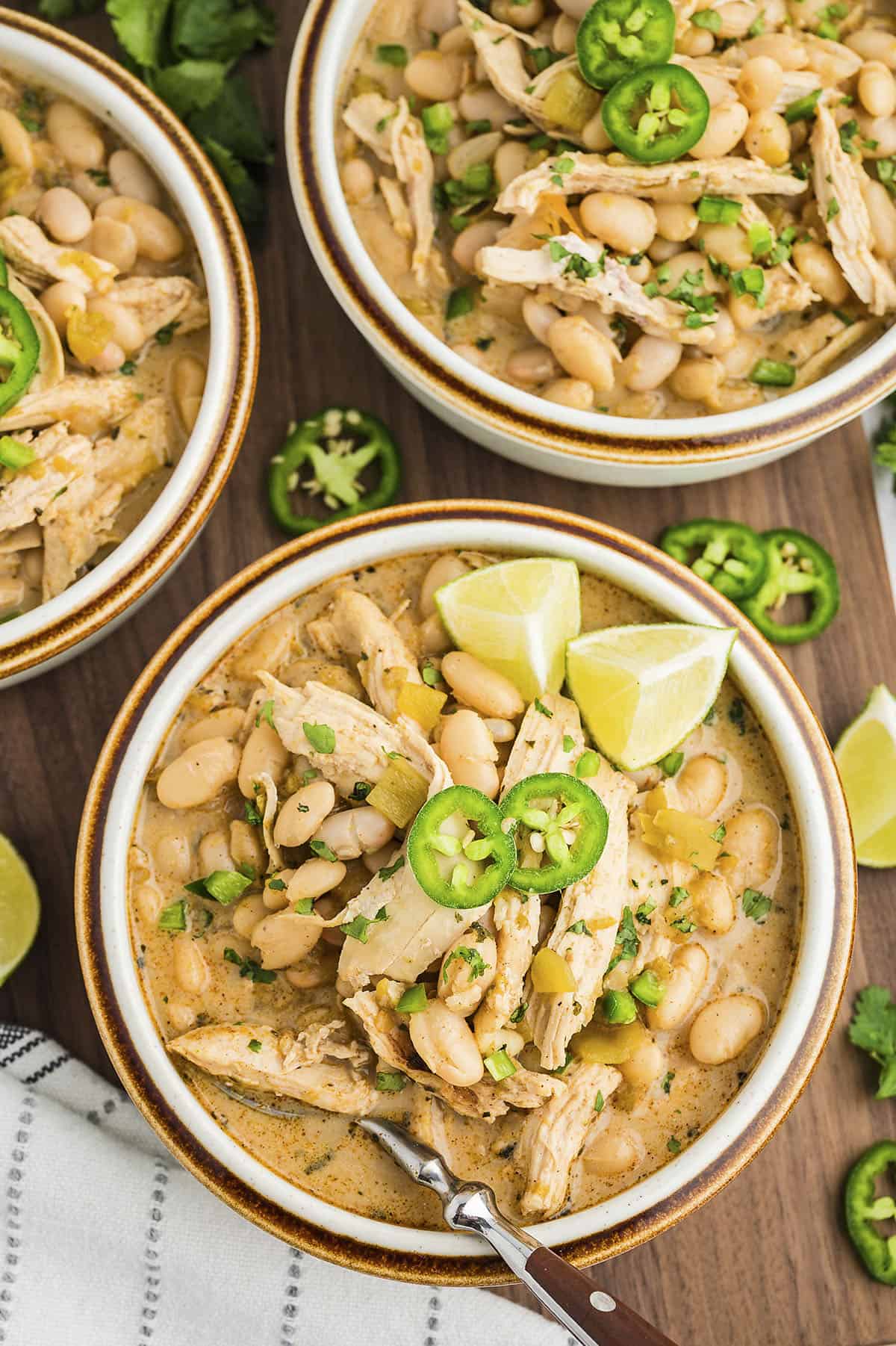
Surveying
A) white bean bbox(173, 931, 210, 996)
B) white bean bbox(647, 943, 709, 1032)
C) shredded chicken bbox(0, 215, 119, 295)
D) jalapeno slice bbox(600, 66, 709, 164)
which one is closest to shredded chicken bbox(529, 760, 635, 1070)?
white bean bbox(647, 943, 709, 1032)

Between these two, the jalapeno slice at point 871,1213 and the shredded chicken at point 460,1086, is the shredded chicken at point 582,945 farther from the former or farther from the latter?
the jalapeno slice at point 871,1213

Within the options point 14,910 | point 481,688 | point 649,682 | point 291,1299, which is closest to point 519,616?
point 481,688

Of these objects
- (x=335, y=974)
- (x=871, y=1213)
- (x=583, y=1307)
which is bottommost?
(x=871, y=1213)

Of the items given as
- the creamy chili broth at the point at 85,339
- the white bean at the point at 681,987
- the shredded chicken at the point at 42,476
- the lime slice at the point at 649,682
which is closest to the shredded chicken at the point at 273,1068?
the white bean at the point at 681,987

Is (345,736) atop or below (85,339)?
below

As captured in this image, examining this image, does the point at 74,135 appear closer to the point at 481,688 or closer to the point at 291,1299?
the point at 481,688

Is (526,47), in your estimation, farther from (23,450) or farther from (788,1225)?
→ (788,1225)
